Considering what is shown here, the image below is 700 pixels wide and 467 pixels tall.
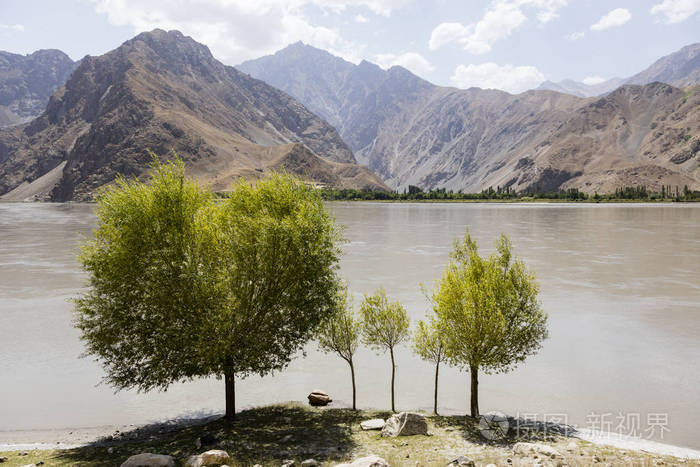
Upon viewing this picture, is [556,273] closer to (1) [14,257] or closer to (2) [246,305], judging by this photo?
(2) [246,305]

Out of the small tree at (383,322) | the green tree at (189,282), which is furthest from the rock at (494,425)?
the green tree at (189,282)

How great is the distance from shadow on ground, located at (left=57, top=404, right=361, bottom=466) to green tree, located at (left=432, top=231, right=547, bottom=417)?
7.47 metres

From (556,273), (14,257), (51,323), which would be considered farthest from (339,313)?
(14,257)

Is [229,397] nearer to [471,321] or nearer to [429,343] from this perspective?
[429,343]

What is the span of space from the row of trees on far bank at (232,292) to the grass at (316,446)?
2.79 m

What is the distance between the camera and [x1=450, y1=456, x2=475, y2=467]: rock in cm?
1911

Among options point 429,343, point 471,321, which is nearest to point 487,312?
point 471,321

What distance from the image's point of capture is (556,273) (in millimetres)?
71438

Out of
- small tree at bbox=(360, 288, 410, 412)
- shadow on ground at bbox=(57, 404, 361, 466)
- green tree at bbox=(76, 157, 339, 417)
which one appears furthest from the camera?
small tree at bbox=(360, 288, 410, 412)

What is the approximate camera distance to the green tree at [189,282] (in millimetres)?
24641

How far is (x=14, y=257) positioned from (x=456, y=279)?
9150 cm

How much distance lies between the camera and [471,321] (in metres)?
26.4

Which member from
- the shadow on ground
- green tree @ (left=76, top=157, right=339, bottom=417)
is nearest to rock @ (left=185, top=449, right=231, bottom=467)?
the shadow on ground

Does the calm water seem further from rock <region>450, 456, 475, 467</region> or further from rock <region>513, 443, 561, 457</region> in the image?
rock <region>450, 456, 475, 467</region>
